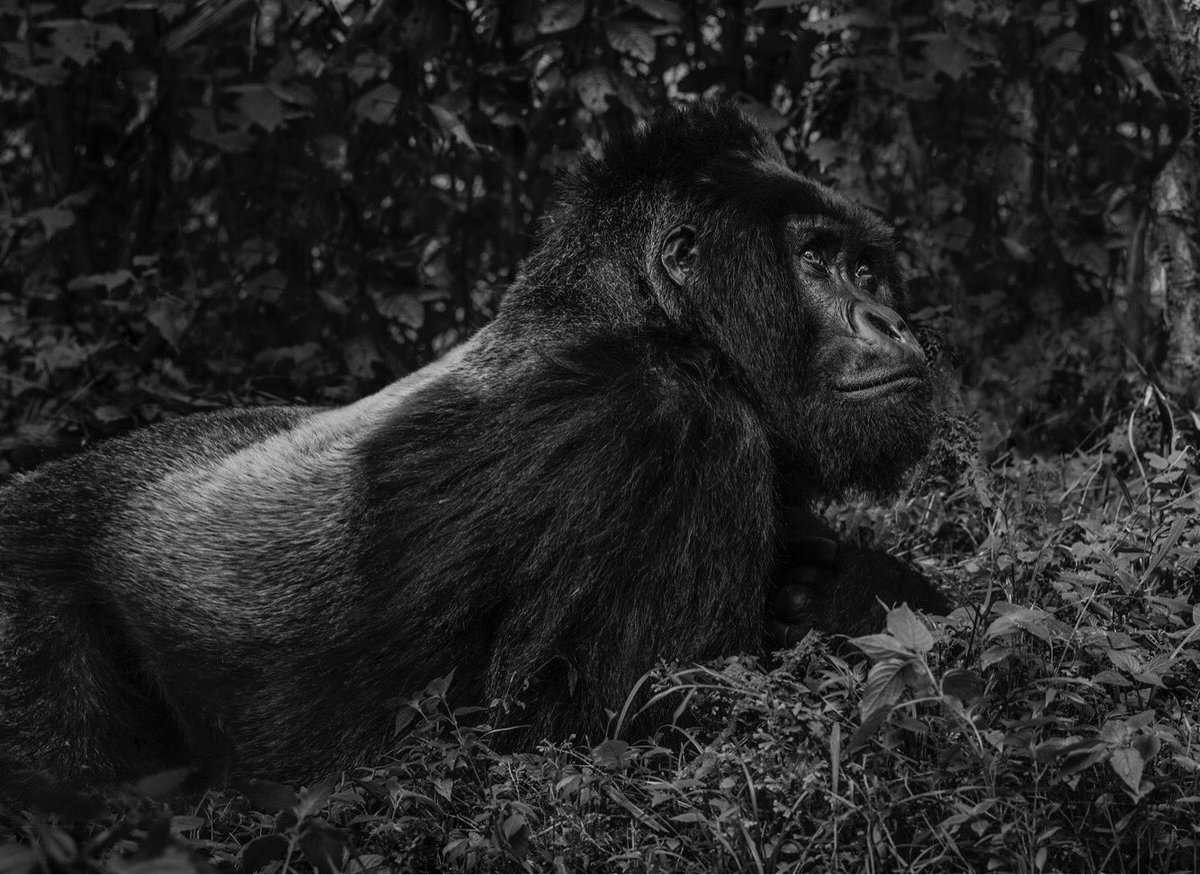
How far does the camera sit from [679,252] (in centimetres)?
340

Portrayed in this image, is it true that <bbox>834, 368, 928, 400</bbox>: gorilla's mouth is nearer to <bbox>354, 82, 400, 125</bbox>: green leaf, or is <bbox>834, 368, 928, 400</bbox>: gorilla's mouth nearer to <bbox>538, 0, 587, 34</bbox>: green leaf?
<bbox>538, 0, 587, 34</bbox>: green leaf

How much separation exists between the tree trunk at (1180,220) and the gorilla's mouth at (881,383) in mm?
1624

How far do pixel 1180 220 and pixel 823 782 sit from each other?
9.68 ft

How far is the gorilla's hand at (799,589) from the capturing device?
3.19m

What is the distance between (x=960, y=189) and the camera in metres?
5.41

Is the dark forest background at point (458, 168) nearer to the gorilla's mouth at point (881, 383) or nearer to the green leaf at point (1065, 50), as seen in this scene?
the green leaf at point (1065, 50)

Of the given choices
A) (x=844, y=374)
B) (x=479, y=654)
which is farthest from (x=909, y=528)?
(x=479, y=654)

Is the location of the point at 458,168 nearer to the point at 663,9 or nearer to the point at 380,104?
the point at 380,104

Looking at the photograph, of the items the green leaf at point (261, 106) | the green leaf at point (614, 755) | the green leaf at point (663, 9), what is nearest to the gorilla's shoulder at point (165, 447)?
the green leaf at point (261, 106)

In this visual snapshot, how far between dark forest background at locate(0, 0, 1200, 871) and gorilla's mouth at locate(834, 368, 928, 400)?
61cm

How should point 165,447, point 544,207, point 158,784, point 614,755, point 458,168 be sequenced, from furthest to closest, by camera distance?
point 458,168, point 544,207, point 165,447, point 614,755, point 158,784

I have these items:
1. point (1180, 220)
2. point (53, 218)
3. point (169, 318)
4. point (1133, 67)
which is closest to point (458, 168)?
point (169, 318)

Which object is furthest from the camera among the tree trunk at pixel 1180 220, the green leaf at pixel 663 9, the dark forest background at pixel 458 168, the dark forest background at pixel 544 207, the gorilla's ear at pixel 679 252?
the dark forest background at pixel 458 168

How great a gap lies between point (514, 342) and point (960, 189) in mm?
2784
